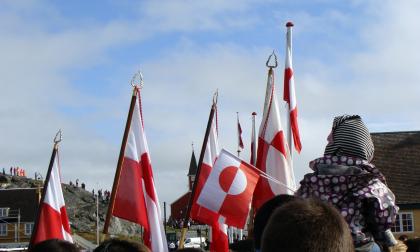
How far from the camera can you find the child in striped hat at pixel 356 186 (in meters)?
4.76

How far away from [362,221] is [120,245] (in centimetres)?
151

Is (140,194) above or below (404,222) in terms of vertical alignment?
below

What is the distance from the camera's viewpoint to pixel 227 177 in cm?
1013

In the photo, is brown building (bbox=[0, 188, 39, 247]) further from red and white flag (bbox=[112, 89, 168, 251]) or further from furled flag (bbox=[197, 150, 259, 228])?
furled flag (bbox=[197, 150, 259, 228])

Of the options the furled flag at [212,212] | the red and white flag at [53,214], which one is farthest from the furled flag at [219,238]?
the red and white flag at [53,214]

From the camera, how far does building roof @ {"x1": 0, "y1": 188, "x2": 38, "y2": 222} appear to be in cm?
10494

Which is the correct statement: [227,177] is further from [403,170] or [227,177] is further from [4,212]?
[4,212]

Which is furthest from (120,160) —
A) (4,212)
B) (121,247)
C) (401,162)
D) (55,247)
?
(4,212)

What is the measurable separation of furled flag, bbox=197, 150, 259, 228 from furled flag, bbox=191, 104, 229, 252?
5.0 inches

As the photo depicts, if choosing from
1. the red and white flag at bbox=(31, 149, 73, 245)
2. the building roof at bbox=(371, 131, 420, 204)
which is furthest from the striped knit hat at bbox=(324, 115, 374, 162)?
the building roof at bbox=(371, 131, 420, 204)

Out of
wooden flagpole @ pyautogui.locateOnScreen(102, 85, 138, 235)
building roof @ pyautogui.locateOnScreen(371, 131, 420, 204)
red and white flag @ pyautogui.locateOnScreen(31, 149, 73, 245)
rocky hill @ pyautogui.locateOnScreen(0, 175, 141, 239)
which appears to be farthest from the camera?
rocky hill @ pyautogui.locateOnScreen(0, 175, 141, 239)

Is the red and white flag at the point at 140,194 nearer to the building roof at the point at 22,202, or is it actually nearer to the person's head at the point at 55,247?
the person's head at the point at 55,247

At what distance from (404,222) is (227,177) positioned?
33.0m

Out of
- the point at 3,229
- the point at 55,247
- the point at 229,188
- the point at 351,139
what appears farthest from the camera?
the point at 3,229
